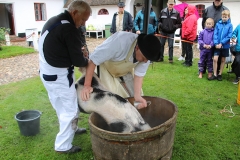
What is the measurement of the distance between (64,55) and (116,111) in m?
0.84

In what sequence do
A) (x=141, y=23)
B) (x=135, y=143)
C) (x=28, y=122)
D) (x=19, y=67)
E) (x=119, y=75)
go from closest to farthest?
1. (x=135, y=143)
2. (x=119, y=75)
3. (x=28, y=122)
4. (x=141, y=23)
5. (x=19, y=67)

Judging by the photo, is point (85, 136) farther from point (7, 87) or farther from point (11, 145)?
point (7, 87)

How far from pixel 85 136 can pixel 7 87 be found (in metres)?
3.52

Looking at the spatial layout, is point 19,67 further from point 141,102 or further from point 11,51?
point 141,102

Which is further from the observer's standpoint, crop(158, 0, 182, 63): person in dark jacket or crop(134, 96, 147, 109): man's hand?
crop(158, 0, 182, 63): person in dark jacket

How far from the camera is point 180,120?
4.09 m

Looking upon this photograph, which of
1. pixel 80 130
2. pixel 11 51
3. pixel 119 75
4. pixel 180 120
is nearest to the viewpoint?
pixel 119 75

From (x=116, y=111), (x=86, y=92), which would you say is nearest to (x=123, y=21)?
(x=86, y=92)

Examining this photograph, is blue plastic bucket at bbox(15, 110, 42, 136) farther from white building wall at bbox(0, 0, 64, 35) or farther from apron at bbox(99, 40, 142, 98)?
white building wall at bbox(0, 0, 64, 35)

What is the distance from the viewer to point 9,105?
4.93 m

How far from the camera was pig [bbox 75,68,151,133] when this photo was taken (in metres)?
2.50

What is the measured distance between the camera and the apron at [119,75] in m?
2.94

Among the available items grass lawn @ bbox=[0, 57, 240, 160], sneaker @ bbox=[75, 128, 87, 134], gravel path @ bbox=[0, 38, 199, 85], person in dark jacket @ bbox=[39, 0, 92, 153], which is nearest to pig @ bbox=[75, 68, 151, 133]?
person in dark jacket @ bbox=[39, 0, 92, 153]

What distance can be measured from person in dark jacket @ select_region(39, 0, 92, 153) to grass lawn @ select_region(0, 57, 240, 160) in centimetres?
77
